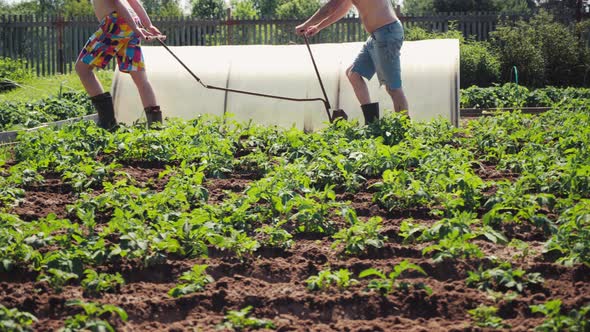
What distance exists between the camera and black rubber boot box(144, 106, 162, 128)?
830cm

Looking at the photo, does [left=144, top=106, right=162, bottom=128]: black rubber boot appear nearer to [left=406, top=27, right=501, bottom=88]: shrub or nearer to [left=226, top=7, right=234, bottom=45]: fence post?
[left=406, top=27, right=501, bottom=88]: shrub

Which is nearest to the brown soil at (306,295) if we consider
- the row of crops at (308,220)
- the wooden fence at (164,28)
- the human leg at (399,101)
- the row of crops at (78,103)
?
the row of crops at (308,220)

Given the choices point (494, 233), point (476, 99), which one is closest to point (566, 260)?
point (494, 233)

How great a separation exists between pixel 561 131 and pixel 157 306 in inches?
180

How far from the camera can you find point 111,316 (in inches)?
137

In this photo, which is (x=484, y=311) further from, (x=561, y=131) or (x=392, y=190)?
(x=561, y=131)

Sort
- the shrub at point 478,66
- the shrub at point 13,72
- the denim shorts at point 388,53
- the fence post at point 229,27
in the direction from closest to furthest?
the denim shorts at point 388,53, the shrub at point 478,66, the shrub at point 13,72, the fence post at point 229,27

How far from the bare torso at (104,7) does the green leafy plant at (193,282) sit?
15.0ft

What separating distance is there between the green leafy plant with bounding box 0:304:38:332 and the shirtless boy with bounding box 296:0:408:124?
479 centimetres

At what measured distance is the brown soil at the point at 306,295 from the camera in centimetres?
349

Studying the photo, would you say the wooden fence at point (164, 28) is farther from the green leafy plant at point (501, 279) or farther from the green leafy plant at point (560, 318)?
the green leafy plant at point (560, 318)

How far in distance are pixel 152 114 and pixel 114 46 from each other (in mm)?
735

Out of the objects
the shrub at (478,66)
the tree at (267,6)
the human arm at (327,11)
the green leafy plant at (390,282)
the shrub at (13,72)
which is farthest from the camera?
the tree at (267,6)

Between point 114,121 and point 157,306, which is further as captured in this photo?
point 114,121
